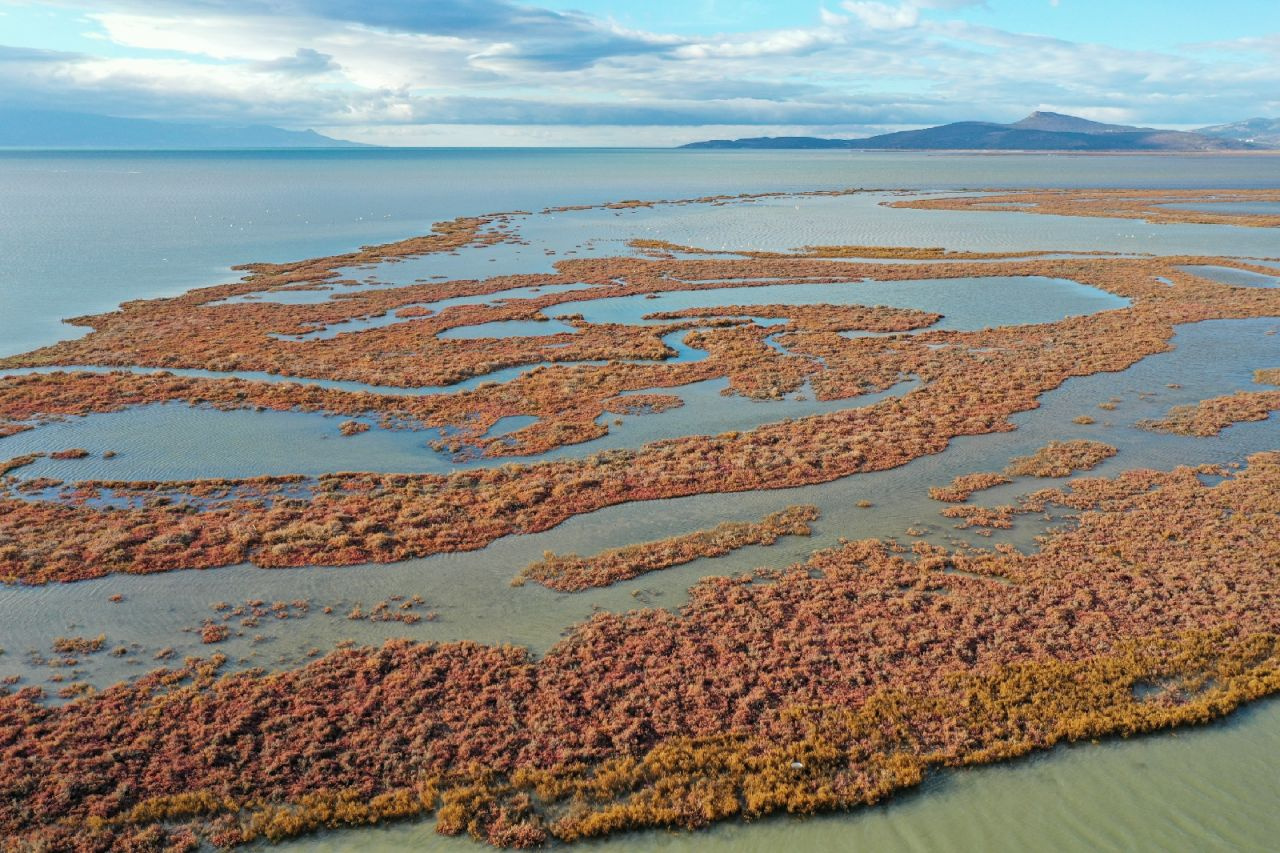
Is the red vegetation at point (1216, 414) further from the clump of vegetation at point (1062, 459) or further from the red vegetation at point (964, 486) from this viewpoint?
the red vegetation at point (964, 486)

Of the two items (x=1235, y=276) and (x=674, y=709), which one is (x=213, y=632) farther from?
(x=1235, y=276)

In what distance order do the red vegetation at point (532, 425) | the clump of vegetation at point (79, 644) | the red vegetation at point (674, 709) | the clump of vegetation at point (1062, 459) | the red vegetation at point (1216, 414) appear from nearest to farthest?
the red vegetation at point (674, 709) < the clump of vegetation at point (79, 644) < the red vegetation at point (532, 425) < the clump of vegetation at point (1062, 459) < the red vegetation at point (1216, 414)

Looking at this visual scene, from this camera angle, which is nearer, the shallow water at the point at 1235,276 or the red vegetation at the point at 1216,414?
the red vegetation at the point at 1216,414

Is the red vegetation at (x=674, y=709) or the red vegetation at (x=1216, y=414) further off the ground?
the red vegetation at (x=1216, y=414)

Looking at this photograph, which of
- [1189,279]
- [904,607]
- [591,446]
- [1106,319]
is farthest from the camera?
[1189,279]

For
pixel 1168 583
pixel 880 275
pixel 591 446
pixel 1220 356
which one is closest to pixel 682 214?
pixel 880 275

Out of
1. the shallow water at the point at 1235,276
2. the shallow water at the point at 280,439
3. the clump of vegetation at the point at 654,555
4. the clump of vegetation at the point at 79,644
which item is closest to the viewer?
the clump of vegetation at the point at 79,644

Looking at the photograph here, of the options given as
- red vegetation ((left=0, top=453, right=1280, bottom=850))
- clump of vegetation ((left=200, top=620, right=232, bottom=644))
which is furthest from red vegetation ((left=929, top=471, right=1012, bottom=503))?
clump of vegetation ((left=200, top=620, right=232, bottom=644))

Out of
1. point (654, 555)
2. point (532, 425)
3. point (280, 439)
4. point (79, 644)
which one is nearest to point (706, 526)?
point (654, 555)

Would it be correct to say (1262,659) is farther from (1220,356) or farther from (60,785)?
(1220,356)

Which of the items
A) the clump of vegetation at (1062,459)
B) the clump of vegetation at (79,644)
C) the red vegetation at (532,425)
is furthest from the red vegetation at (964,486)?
the clump of vegetation at (79,644)

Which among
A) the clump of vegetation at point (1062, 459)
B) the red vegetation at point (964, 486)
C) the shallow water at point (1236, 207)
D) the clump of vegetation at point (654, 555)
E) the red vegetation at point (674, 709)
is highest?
→ the shallow water at point (1236, 207)
